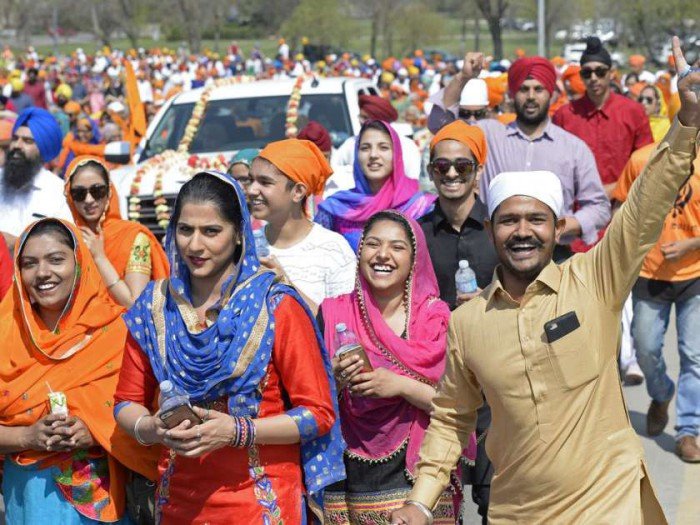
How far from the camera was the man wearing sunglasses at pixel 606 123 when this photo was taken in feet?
29.0

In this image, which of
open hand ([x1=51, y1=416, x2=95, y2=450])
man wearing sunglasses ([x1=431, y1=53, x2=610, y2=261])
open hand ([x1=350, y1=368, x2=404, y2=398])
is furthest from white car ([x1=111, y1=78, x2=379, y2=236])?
open hand ([x1=350, y1=368, x2=404, y2=398])

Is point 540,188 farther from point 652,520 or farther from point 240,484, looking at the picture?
point 240,484

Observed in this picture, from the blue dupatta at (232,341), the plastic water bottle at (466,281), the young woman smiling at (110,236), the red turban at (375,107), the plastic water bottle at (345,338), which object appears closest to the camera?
the blue dupatta at (232,341)

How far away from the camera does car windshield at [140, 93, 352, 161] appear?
39.4 ft

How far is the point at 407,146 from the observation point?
25.1 feet

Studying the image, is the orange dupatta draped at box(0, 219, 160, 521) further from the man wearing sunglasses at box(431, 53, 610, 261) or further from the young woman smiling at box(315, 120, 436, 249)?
the man wearing sunglasses at box(431, 53, 610, 261)

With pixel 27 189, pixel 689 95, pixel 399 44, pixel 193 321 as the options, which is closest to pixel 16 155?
pixel 27 189

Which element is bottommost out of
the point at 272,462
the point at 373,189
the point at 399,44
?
the point at 272,462

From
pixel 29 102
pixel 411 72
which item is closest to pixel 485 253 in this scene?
pixel 29 102

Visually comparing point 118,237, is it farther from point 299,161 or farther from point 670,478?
point 670,478

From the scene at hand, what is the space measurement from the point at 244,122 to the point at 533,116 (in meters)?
5.11

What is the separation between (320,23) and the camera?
209ft

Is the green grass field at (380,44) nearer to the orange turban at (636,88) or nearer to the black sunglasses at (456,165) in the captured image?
the orange turban at (636,88)

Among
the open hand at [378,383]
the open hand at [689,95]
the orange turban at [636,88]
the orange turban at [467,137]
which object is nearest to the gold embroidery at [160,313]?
the open hand at [378,383]
